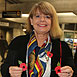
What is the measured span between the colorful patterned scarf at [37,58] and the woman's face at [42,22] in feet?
0.32

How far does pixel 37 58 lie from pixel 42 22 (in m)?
0.31

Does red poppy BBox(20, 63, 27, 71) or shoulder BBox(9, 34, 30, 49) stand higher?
shoulder BBox(9, 34, 30, 49)

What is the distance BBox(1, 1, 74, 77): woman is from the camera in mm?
1164

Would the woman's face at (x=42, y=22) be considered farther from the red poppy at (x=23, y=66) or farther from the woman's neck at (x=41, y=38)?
the red poppy at (x=23, y=66)

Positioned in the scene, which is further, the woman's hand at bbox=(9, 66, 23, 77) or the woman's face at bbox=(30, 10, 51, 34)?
the woman's face at bbox=(30, 10, 51, 34)

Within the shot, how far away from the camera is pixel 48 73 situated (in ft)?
3.83

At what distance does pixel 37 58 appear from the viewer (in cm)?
119

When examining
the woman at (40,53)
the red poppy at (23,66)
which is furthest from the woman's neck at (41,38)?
the red poppy at (23,66)

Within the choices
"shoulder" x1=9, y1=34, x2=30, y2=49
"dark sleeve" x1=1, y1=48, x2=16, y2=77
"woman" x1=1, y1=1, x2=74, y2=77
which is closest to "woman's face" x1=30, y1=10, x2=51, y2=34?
"woman" x1=1, y1=1, x2=74, y2=77

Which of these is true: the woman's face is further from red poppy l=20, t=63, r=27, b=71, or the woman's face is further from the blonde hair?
red poppy l=20, t=63, r=27, b=71

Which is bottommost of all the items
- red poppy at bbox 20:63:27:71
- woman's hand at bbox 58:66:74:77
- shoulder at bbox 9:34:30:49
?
woman's hand at bbox 58:66:74:77

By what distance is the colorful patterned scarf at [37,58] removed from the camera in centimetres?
116

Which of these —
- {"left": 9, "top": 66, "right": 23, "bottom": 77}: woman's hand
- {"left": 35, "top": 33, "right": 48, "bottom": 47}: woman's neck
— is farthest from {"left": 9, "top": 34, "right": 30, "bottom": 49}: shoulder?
{"left": 9, "top": 66, "right": 23, "bottom": 77}: woman's hand

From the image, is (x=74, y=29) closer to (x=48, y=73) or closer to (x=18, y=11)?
(x=18, y=11)
